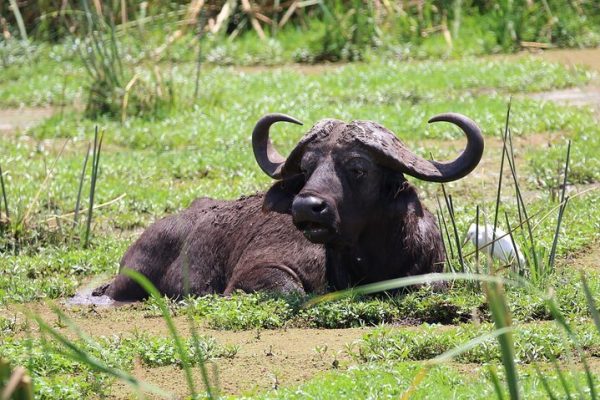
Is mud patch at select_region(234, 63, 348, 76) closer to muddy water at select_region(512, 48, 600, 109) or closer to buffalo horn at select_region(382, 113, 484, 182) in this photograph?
muddy water at select_region(512, 48, 600, 109)

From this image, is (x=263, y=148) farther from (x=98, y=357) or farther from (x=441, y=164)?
(x=98, y=357)

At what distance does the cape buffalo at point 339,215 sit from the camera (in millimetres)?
7172

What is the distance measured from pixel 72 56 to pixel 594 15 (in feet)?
23.7

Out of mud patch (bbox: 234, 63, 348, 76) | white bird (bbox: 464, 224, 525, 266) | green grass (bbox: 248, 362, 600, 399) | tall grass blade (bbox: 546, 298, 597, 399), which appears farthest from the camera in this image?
mud patch (bbox: 234, 63, 348, 76)

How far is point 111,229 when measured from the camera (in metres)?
9.97

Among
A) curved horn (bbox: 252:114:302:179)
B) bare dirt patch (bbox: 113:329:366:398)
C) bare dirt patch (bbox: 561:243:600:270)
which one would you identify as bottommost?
bare dirt patch (bbox: 561:243:600:270)

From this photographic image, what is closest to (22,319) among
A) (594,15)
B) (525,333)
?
(525,333)

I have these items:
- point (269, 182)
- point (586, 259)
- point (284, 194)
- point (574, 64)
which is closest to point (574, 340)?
point (284, 194)

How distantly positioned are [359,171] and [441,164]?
547mm

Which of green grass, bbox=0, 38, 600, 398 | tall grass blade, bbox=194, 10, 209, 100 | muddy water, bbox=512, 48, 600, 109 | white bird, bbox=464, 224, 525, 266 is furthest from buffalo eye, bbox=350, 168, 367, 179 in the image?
tall grass blade, bbox=194, 10, 209, 100

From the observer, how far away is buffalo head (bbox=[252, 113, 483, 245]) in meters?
7.10

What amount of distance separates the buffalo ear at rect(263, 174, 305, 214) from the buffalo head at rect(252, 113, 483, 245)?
1 centimetres

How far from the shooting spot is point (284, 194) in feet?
25.1

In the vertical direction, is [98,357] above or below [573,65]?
above
